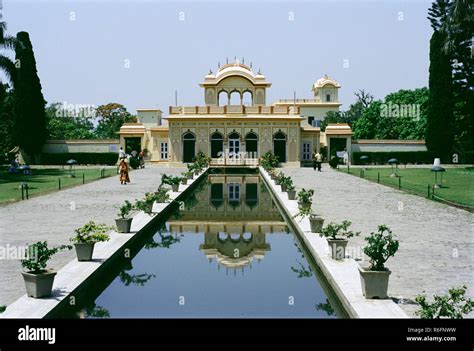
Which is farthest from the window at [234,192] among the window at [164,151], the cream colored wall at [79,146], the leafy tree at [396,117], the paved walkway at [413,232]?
the leafy tree at [396,117]

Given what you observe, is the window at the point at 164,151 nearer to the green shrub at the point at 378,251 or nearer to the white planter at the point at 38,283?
the white planter at the point at 38,283

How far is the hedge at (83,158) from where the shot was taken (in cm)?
4531

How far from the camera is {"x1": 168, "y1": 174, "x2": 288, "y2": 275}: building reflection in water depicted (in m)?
12.1

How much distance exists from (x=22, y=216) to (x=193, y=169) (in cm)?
1835

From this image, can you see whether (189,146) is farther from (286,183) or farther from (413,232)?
(413,232)

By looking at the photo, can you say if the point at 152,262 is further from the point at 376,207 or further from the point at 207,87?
the point at 207,87

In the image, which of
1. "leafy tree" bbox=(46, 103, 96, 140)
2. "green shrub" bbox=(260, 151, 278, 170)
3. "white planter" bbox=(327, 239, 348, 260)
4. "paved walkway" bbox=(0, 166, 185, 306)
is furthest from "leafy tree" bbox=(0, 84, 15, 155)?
"white planter" bbox=(327, 239, 348, 260)

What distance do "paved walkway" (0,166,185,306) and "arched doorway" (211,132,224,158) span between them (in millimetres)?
17553

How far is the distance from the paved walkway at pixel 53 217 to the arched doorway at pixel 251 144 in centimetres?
1798

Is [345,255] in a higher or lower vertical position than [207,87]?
lower

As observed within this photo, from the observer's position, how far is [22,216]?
16000 mm

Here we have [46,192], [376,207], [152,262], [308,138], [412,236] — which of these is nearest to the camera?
[152,262]
